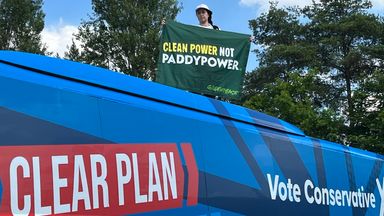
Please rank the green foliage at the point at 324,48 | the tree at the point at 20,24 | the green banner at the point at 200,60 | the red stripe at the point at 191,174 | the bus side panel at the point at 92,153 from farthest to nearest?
the green foliage at the point at 324,48 < the tree at the point at 20,24 < the green banner at the point at 200,60 < the red stripe at the point at 191,174 < the bus side panel at the point at 92,153

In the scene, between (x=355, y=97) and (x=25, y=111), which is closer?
(x=25, y=111)

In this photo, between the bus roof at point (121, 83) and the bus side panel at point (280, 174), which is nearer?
the bus roof at point (121, 83)

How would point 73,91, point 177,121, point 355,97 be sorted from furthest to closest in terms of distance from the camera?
point 355,97
point 177,121
point 73,91

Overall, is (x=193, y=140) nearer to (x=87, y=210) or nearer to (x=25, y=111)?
(x=87, y=210)

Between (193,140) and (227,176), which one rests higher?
(193,140)

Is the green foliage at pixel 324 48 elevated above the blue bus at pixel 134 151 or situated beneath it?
elevated above

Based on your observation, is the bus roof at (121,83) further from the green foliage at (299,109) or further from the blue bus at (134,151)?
the green foliage at (299,109)

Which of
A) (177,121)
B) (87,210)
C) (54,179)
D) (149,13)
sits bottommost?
(87,210)

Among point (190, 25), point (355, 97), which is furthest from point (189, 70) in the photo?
point (355, 97)

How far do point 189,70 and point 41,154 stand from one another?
157 inches

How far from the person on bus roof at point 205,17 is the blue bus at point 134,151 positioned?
2240mm

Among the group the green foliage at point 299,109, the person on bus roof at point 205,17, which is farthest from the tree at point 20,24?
the person on bus roof at point 205,17

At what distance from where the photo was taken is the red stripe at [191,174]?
3383 mm

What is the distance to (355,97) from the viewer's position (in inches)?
969
